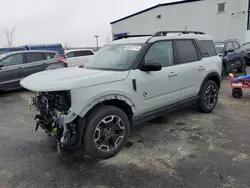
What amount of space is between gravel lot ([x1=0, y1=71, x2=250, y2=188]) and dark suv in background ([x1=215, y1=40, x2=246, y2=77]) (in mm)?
5176

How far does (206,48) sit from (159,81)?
191 cm

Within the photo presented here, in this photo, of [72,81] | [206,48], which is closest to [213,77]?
[206,48]

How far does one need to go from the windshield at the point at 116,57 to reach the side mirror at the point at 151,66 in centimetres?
23

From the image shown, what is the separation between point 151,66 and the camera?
331cm

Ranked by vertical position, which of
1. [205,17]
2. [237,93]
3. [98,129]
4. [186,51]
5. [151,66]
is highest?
[205,17]

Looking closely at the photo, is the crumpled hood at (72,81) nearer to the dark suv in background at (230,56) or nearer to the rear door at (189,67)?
the rear door at (189,67)

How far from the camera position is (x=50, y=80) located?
9.47 feet

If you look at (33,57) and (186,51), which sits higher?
(33,57)

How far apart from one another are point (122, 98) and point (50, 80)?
1.06 metres

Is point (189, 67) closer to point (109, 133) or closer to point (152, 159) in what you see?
point (152, 159)

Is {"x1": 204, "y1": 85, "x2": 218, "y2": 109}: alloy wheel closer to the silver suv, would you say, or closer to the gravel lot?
the silver suv

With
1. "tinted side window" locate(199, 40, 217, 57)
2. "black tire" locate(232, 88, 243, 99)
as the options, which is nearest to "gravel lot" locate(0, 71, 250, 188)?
"tinted side window" locate(199, 40, 217, 57)

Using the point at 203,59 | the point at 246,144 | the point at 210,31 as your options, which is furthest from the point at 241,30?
the point at 246,144

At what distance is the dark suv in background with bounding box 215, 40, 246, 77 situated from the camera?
9.23 m
